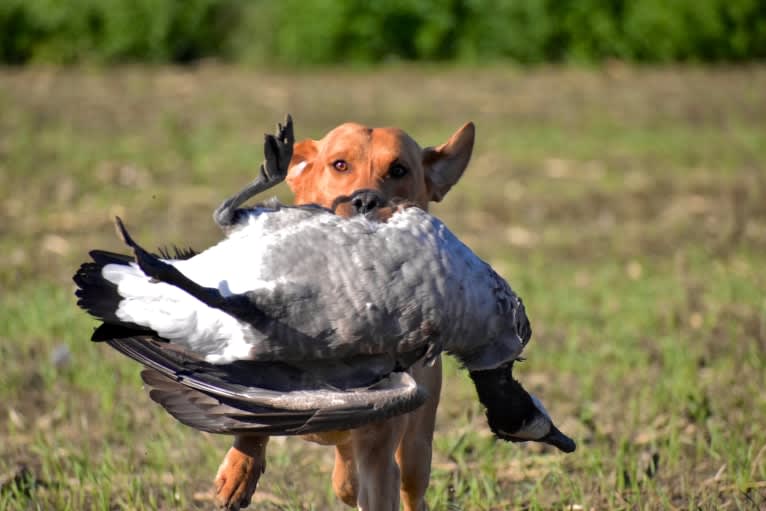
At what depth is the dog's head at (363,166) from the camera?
4406 millimetres

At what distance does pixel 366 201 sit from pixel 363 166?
2.15 feet

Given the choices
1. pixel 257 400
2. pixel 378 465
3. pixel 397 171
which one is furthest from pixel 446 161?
pixel 257 400

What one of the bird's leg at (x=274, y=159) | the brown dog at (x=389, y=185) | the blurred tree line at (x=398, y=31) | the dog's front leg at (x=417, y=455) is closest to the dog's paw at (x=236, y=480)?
the brown dog at (x=389, y=185)

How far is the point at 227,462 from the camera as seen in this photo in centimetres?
379

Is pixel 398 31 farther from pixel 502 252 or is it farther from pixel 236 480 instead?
pixel 236 480

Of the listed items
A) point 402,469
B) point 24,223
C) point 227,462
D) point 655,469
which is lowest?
point 24,223

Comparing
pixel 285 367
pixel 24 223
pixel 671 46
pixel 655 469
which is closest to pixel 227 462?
pixel 285 367

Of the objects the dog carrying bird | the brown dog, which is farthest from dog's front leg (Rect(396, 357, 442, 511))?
the dog carrying bird

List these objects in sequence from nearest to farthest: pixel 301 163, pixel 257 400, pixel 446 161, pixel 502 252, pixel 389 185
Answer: pixel 257 400 → pixel 389 185 → pixel 301 163 → pixel 446 161 → pixel 502 252

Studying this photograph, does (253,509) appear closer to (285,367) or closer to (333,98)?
(285,367)

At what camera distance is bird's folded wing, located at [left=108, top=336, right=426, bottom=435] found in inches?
129

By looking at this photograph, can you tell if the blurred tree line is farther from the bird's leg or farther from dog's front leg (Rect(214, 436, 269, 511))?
dog's front leg (Rect(214, 436, 269, 511))

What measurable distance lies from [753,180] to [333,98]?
20.0 ft

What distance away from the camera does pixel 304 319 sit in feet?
11.0
